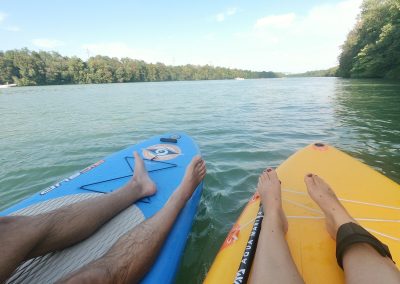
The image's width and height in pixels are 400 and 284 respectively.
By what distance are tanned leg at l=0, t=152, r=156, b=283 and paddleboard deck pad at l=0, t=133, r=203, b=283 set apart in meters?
0.08

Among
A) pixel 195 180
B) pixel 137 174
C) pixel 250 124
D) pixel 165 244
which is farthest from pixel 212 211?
pixel 250 124

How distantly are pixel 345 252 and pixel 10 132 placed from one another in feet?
27.1

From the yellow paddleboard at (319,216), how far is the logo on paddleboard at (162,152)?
1.29 meters

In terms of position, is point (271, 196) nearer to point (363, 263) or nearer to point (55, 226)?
point (363, 263)

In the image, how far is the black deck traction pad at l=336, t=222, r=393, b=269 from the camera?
1.18 meters

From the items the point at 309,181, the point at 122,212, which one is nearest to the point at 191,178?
the point at 122,212

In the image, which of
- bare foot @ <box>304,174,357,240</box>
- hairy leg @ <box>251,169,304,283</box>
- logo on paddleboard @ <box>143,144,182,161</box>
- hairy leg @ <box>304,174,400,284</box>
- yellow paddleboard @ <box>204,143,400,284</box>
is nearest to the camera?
hairy leg @ <box>304,174,400,284</box>

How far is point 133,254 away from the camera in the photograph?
1.39 meters

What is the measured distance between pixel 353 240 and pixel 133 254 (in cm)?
114

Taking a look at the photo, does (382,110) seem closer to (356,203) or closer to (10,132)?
(356,203)

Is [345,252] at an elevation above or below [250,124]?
above

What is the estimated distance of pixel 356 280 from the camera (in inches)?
42.4

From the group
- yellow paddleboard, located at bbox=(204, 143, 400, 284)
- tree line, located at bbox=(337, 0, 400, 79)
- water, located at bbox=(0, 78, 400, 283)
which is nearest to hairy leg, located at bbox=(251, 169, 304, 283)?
yellow paddleboard, located at bbox=(204, 143, 400, 284)

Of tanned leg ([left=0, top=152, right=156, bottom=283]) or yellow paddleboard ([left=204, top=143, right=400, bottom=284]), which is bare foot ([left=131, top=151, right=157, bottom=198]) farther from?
yellow paddleboard ([left=204, top=143, right=400, bottom=284])
